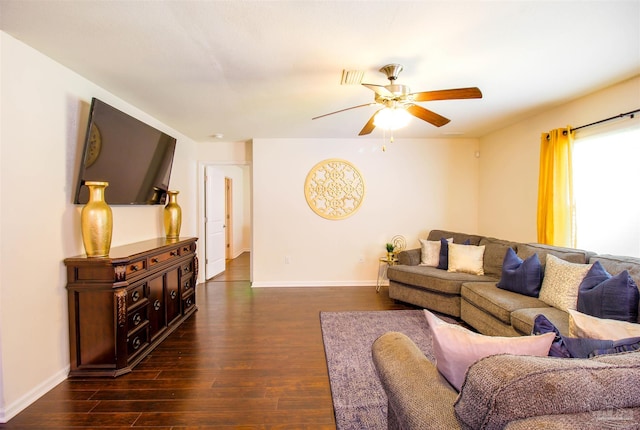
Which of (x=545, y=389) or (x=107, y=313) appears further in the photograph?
(x=107, y=313)

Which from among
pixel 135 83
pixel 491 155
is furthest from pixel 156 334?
pixel 491 155

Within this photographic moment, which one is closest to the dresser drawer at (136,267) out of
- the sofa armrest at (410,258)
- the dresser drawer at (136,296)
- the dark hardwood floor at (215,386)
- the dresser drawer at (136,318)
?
the dresser drawer at (136,296)

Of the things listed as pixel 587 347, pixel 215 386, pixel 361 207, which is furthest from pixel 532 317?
pixel 361 207

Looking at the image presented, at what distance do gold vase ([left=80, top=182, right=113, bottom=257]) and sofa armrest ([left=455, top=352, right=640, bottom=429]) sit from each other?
2546 millimetres

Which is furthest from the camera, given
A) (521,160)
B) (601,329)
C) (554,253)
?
(521,160)

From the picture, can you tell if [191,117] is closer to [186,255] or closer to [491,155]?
[186,255]

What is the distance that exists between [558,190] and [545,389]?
320 centimetres

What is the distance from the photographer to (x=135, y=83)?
2.64 m

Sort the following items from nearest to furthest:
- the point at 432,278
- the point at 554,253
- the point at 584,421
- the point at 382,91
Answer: the point at 584,421
the point at 382,91
the point at 554,253
the point at 432,278

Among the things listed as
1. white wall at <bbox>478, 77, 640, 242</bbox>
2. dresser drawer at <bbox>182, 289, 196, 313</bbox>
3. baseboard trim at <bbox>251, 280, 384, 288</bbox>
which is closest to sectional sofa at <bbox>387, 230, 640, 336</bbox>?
white wall at <bbox>478, 77, 640, 242</bbox>

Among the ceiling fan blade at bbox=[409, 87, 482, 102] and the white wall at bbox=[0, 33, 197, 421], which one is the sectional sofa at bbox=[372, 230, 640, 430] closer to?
the ceiling fan blade at bbox=[409, 87, 482, 102]

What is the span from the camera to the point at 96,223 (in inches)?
88.5

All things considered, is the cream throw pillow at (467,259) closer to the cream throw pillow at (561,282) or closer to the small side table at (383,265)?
the small side table at (383,265)

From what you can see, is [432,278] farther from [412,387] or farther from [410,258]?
[412,387]
